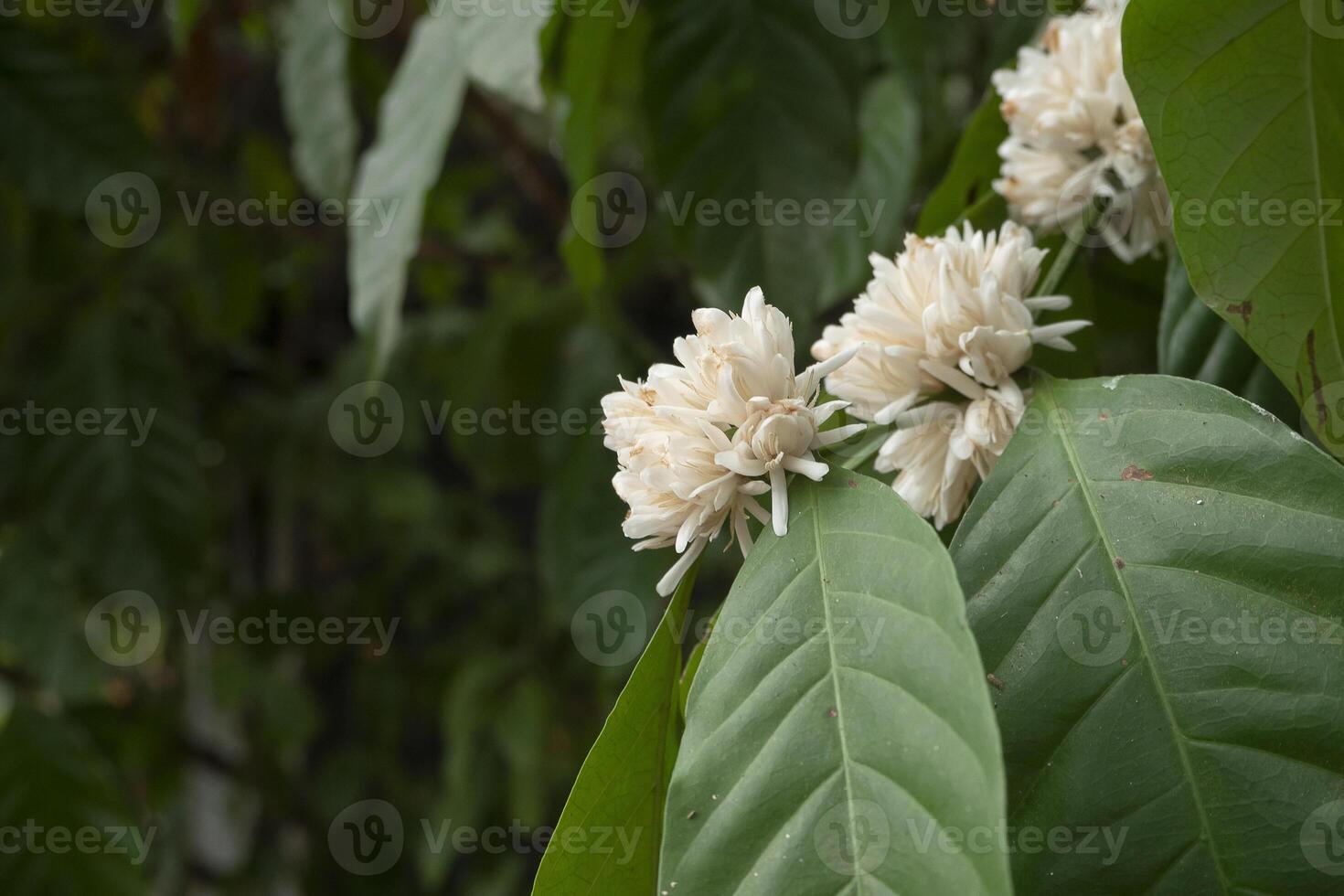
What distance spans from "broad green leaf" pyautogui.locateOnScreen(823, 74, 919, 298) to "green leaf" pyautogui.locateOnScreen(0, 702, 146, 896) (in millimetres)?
980

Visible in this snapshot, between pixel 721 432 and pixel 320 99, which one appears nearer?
pixel 721 432

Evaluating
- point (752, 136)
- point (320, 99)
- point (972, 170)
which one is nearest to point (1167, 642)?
point (972, 170)

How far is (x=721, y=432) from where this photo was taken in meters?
0.37

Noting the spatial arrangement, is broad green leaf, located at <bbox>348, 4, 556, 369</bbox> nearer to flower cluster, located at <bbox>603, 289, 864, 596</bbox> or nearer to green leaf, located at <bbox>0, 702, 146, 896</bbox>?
flower cluster, located at <bbox>603, 289, 864, 596</bbox>

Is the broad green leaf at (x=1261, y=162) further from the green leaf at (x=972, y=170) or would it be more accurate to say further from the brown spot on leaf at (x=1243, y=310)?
the green leaf at (x=972, y=170)

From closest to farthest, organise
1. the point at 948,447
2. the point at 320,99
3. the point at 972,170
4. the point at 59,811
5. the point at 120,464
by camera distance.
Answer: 1. the point at 948,447
2. the point at 972,170
3. the point at 320,99
4. the point at 59,811
5. the point at 120,464

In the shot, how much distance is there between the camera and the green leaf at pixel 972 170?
568mm

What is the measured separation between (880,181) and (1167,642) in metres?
0.57

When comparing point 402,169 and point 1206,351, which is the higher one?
point 402,169

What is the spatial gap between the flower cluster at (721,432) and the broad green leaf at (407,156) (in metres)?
0.37

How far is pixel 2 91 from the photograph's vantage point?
1.23m

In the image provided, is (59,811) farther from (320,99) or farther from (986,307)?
(986,307)

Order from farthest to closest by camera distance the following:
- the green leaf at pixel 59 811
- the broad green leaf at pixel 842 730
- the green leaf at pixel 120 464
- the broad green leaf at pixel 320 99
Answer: the green leaf at pixel 120 464 → the green leaf at pixel 59 811 → the broad green leaf at pixel 320 99 → the broad green leaf at pixel 842 730

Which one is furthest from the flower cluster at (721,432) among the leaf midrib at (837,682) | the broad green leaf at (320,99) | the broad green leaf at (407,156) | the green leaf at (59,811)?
the green leaf at (59,811)
